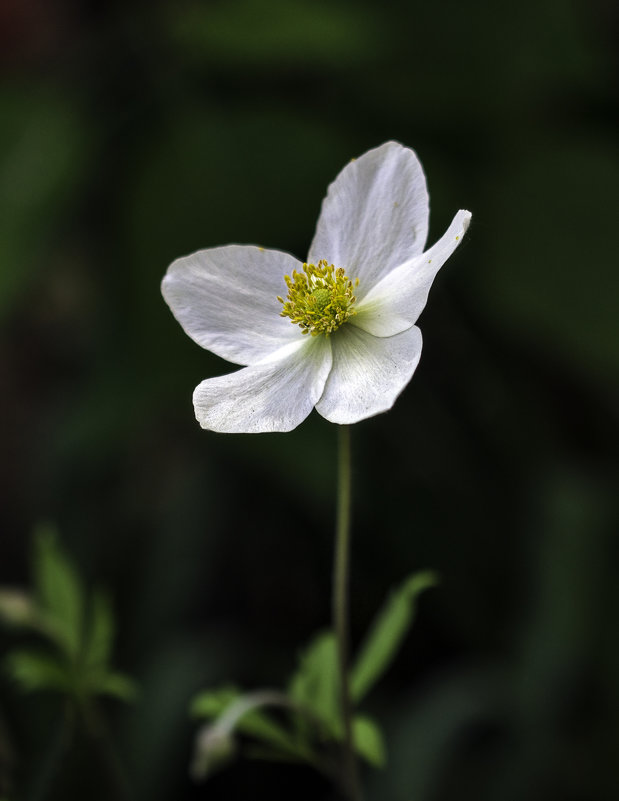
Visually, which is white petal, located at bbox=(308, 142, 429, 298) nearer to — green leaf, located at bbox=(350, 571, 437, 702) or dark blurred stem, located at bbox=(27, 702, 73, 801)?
green leaf, located at bbox=(350, 571, 437, 702)

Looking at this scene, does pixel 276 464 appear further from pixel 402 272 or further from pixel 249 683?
pixel 402 272

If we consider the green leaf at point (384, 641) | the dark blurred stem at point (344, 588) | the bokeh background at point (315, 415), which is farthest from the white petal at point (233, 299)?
the bokeh background at point (315, 415)

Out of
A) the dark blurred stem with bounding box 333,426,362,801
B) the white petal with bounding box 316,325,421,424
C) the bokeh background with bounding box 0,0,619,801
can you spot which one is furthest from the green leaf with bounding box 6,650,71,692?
the bokeh background with bounding box 0,0,619,801

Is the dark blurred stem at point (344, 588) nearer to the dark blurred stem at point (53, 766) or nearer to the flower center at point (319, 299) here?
the flower center at point (319, 299)

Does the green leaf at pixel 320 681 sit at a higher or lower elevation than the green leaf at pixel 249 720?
higher

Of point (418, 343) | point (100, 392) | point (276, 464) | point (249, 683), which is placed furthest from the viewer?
point (100, 392)

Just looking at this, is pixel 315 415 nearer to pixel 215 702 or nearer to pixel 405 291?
pixel 215 702

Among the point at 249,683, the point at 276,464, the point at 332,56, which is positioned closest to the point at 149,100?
the point at 332,56
